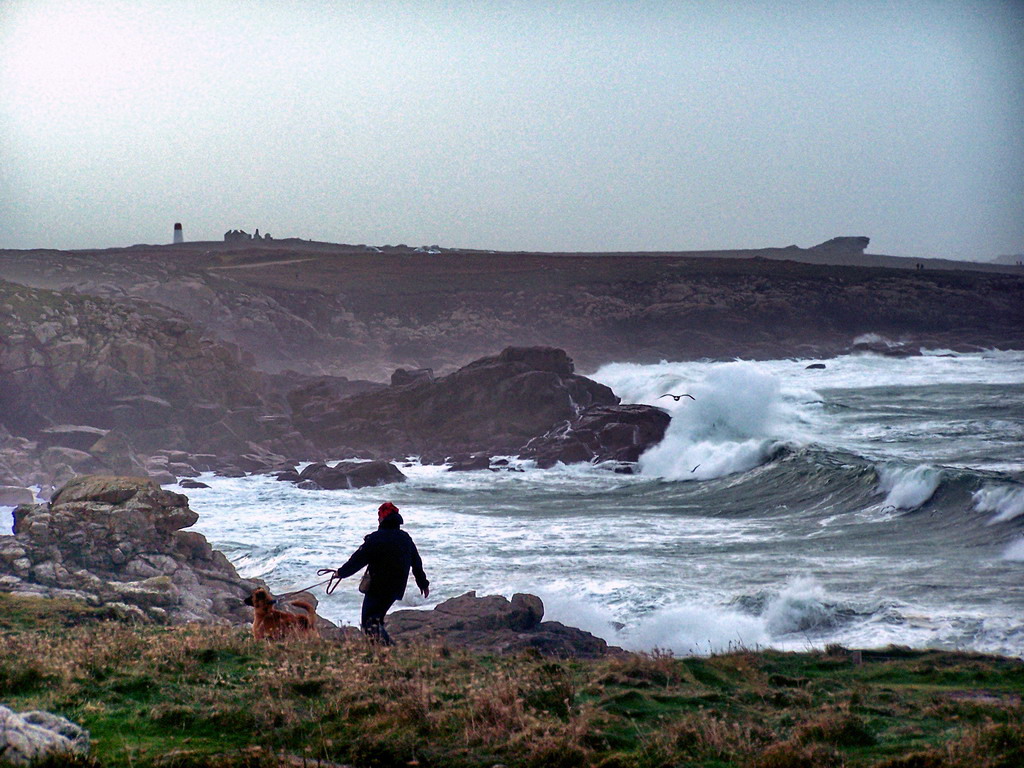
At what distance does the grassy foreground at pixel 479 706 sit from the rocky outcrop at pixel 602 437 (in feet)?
76.2

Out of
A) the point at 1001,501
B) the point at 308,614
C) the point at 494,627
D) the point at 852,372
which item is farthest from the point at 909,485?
the point at 852,372

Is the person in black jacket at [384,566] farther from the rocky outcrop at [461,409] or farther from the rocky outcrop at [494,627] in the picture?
the rocky outcrop at [461,409]

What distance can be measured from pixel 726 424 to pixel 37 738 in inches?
1333

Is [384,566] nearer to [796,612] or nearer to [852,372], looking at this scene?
[796,612]

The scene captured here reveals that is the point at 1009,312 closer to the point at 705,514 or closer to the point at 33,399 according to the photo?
the point at 705,514

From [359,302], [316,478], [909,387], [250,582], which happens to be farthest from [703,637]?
[359,302]

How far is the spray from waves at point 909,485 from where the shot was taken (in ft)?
76.0

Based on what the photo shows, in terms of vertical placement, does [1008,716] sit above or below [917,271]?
below

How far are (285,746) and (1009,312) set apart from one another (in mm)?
88511

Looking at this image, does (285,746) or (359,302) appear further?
(359,302)

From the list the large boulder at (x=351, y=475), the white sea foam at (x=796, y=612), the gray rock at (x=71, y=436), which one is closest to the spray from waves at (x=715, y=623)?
the white sea foam at (x=796, y=612)

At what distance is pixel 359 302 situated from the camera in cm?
7612

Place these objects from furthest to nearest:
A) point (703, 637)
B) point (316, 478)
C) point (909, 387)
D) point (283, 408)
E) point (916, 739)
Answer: point (909, 387) < point (283, 408) < point (316, 478) < point (703, 637) < point (916, 739)

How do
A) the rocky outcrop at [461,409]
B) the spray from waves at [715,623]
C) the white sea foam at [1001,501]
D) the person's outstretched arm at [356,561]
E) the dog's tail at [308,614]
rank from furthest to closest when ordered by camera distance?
the rocky outcrop at [461,409], the white sea foam at [1001,501], the spray from waves at [715,623], the dog's tail at [308,614], the person's outstretched arm at [356,561]
